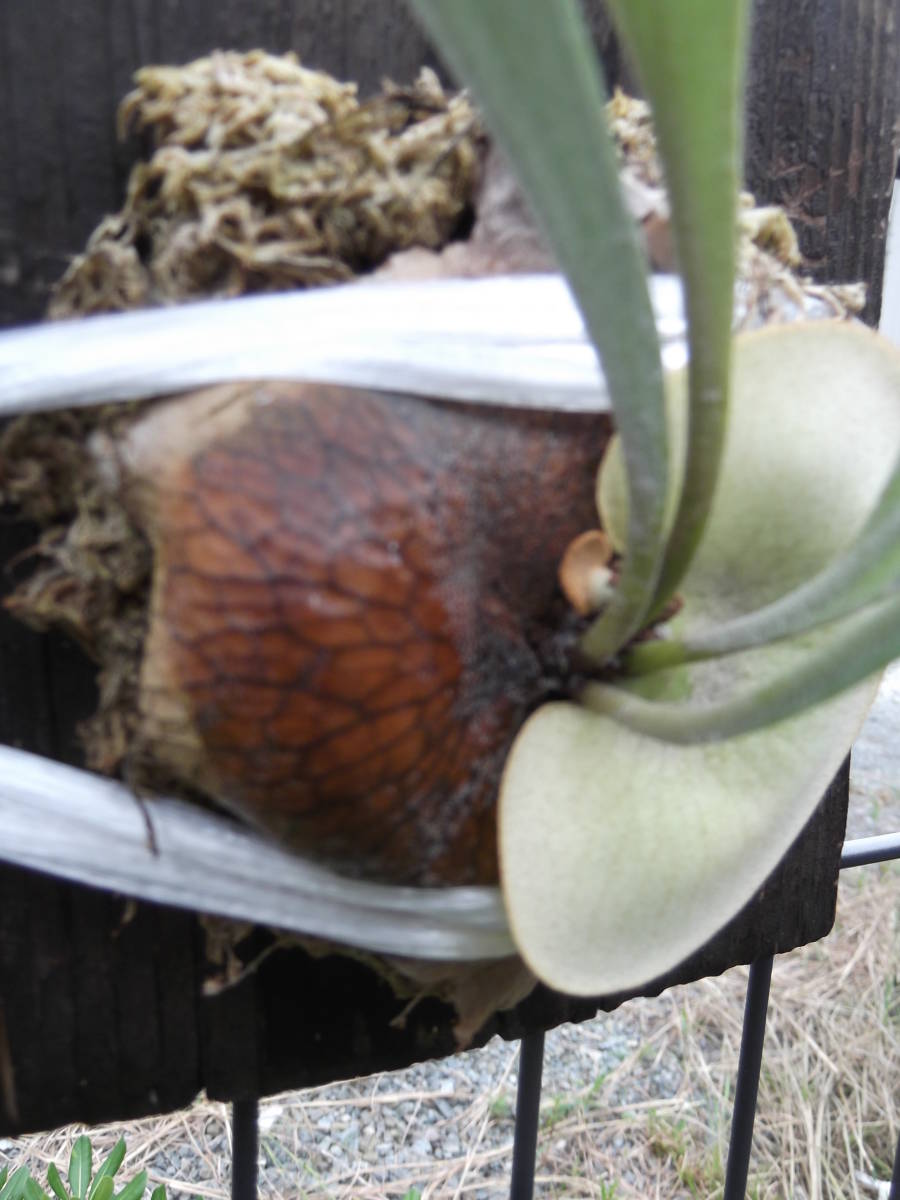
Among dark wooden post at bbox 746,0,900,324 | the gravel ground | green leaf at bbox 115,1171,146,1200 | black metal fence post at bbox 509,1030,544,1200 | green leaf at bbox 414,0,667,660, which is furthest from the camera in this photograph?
the gravel ground

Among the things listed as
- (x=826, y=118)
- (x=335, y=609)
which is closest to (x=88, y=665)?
(x=335, y=609)

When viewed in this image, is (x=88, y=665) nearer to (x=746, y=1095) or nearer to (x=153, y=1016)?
(x=153, y=1016)

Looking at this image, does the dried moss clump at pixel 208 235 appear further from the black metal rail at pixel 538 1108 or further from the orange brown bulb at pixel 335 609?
the black metal rail at pixel 538 1108

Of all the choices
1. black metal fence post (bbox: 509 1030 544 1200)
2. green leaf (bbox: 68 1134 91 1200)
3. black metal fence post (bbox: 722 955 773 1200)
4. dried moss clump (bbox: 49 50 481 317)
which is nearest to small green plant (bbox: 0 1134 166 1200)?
green leaf (bbox: 68 1134 91 1200)

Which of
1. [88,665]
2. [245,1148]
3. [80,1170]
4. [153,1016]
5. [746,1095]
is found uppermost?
[88,665]

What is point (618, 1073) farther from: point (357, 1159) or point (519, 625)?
point (519, 625)

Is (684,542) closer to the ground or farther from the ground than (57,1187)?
farther from the ground

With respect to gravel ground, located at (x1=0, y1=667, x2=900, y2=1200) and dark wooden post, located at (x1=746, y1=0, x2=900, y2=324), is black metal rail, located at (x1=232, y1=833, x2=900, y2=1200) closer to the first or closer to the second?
dark wooden post, located at (x1=746, y1=0, x2=900, y2=324)

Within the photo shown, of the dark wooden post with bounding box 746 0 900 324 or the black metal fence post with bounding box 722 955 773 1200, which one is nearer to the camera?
the dark wooden post with bounding box 746 0 900 324

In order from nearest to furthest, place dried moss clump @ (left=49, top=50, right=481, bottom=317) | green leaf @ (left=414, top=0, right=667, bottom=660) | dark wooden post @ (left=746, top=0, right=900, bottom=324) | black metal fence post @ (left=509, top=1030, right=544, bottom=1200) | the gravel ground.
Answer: green leaf @ (left=414, top=0, right=667, bottom=660) → dried moss clump @ (left=49, top=50, right=481, bottom=317) → dark wooden post @ (left=746, top=0, right=900, bottom=324) → black metal fence post @ (left=509, top=1030, right=544, bottom=1200) → the gravel ground
